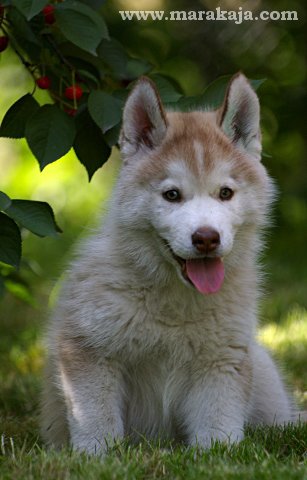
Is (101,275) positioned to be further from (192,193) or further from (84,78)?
(84,78)

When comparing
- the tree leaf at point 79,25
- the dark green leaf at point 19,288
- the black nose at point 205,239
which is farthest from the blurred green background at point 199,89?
the black nose at point 205,239

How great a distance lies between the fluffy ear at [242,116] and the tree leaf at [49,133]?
650 millimetres

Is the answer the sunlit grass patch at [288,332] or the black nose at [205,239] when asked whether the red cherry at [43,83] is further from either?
the sunlit grass patch at [288,332]

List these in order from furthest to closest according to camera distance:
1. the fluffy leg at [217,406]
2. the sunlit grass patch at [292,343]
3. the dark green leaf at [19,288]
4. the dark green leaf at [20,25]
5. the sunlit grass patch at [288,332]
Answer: the sunlit grass patch at [288,332], the sunlit grass patch at [292,343], the dark green leaf at [19,288], the dark green leaf at [20,25], the fluffy leg at [217,406]

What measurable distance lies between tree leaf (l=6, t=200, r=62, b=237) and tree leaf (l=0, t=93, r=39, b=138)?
0.44 m

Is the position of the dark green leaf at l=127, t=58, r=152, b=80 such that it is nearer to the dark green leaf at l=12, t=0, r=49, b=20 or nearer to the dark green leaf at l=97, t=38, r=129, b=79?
the dark green leaf at l=97, t=38, r=129, b=79

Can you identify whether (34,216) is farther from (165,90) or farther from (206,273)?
(165,90)

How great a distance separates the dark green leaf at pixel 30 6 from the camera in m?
3.52

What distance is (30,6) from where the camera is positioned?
11.7 feet

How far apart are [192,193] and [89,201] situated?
6.52 m

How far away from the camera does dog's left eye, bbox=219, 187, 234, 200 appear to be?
11.9ft

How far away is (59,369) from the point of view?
3.87 metres

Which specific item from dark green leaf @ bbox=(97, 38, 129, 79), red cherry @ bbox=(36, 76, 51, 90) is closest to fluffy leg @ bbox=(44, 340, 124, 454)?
red cherry @ bbox=(36, 76, 51, 90)

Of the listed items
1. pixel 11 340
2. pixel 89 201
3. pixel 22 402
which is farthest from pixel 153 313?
pixel 89 201
